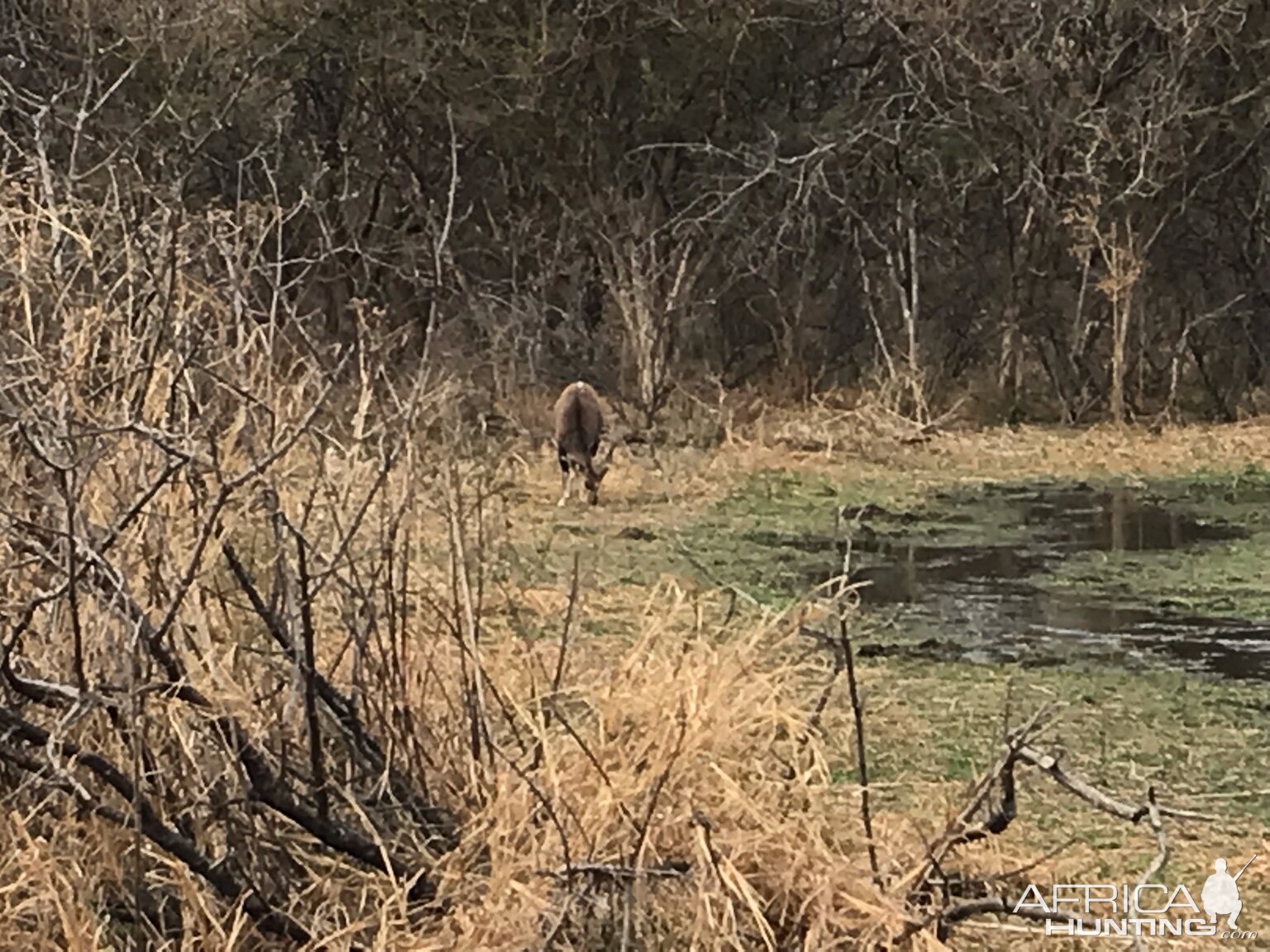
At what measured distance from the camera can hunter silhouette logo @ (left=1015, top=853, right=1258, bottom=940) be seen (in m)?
4.53

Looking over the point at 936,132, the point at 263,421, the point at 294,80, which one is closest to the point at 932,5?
the point at 936,132

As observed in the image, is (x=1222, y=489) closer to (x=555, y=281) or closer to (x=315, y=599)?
(x=555, y=281)

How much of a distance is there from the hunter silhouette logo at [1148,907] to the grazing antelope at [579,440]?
7525mm

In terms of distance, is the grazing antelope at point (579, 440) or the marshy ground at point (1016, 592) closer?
the marshy ground at point (1016, 592)

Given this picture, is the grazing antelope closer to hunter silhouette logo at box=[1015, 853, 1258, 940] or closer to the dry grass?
the dry grass

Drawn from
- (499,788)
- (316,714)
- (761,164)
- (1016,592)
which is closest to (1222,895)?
(499,788)

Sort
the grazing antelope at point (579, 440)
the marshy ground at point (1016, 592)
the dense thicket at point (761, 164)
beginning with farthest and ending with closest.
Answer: the dense thicket at point (761, 164)
the grazing antelope at point (579, 440)
the marshy ground at point (1016, 592)

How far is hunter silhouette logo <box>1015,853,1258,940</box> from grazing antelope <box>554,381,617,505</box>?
7.52 metres

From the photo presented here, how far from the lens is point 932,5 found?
17188mm

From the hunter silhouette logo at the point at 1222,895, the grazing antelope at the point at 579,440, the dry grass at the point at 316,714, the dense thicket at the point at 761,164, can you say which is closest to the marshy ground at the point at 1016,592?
the hunter silhouette logo at the point at 1222,895

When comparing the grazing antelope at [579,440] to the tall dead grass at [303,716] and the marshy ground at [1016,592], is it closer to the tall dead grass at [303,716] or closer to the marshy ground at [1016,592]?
the marshy ground at [1016,592]

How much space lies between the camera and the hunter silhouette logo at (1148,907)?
14.9 ft

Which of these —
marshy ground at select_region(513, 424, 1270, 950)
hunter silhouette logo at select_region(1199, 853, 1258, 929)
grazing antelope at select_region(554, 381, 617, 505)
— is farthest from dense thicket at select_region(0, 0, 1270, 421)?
hunter silhouette logo at select_region(1199, 853, 1258, 929)

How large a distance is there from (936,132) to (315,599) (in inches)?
543
